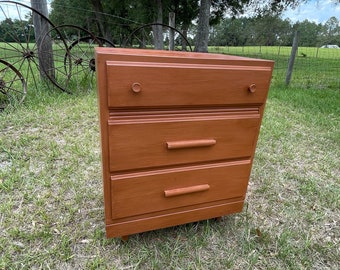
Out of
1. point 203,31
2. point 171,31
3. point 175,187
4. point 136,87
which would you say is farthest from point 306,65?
point 136,87

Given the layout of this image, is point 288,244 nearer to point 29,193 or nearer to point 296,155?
point 296,155

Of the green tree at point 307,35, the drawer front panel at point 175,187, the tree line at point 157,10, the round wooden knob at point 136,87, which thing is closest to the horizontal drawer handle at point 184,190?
the drawer front panel at point 175,187

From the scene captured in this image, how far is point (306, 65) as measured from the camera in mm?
6805

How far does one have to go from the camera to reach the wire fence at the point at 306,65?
4.97m

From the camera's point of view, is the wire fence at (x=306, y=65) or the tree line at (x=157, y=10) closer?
the wire fence at (x=306, y=65)

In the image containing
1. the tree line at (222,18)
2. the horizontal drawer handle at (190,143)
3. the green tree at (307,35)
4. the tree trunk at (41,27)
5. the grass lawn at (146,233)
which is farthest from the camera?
the tree line at (222,18)

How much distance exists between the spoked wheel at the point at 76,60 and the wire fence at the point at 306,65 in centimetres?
365

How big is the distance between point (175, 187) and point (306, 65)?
739cm

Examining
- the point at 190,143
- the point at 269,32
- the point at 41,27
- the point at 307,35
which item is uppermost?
the point at 269,32

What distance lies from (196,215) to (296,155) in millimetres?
1315

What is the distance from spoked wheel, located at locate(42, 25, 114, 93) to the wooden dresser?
2567 mm

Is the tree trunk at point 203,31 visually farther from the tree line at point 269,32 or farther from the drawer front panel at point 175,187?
the drawer front panel at point 175,187

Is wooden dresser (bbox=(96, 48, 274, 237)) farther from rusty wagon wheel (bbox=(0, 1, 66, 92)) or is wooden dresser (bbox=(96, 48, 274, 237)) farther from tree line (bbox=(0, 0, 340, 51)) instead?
tree line (bbox=(0, 0, 340, 51))

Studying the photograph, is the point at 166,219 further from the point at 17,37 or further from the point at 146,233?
the point at 17,37
